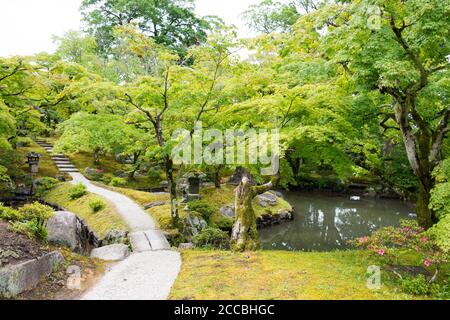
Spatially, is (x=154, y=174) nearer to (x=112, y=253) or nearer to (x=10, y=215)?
(x=112, y=253)

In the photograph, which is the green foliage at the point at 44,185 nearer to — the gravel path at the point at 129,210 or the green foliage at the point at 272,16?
the gravel path at the point at 129,210

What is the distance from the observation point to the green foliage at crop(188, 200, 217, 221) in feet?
55.7

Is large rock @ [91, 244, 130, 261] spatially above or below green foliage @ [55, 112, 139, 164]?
below

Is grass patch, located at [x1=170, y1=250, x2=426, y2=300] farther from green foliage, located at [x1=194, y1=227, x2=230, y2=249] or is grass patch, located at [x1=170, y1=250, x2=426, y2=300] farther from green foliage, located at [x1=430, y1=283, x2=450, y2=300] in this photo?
green foliage, located at [x1=194, y1=227, x2=230, y2=249]

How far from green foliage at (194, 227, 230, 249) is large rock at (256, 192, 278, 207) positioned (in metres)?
7.70

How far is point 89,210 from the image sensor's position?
1716 centimetres

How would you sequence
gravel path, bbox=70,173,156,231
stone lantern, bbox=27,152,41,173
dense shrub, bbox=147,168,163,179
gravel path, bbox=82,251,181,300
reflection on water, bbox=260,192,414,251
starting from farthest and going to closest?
1. dense shrub, bbox=147,168,163,179
2. stone lantern, bbox=27,152,41,173
3. reflection on water, bbox=260,192,414,251
4. gravel path, bbox=70,173,156,231
5. gravel path, bbox=82,251,181,300

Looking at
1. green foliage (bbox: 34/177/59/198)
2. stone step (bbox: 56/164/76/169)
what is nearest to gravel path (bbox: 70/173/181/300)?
green foliage (bbox: 34/177/59/198)

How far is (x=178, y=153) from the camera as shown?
42.3ft

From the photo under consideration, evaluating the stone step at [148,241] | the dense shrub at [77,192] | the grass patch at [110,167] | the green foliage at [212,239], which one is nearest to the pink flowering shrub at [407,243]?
the green foliage at [212,239]

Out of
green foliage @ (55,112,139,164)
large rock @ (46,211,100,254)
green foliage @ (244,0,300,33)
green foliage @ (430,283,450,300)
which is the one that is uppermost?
green foliage @ (244,0,300,33)

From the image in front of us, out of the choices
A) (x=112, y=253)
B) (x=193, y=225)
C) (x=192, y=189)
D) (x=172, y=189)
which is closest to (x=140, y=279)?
(x=112, y=253)

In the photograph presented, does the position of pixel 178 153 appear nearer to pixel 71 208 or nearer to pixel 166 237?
pixel 166 237

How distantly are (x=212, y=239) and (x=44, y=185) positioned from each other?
46.5 feet
